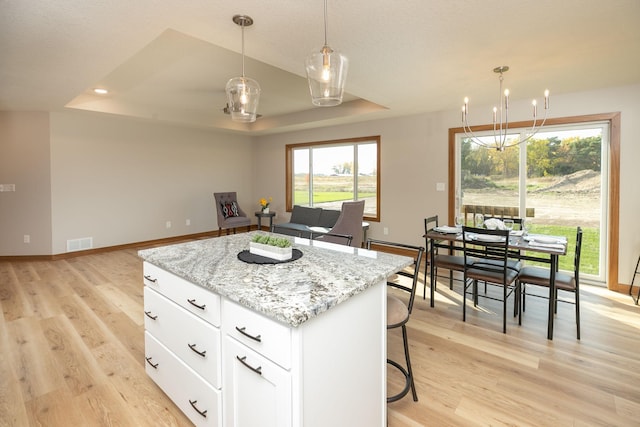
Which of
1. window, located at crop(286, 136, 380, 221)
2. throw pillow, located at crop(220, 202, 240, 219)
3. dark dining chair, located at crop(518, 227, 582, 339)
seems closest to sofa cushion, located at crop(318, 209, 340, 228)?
window, located at crop(286, 136, 380, 221)

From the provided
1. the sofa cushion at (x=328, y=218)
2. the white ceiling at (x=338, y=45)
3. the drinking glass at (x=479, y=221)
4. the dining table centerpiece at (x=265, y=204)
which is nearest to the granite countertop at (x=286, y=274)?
the white ceiling at (x=338, y=45)

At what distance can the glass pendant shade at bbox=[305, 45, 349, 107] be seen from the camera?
1822mm

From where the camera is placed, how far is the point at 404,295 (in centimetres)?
363

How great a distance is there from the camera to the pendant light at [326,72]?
1.82 metres

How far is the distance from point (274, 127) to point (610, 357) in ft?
19.2

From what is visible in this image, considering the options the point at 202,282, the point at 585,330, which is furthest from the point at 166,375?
the point at 585,330

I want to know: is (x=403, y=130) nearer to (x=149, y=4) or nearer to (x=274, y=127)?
(x=274, y=127)

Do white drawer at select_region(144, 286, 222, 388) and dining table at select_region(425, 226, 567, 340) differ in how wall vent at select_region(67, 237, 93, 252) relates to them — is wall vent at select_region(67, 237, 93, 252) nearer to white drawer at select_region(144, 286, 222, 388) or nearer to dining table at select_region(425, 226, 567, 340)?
white drawer at select_region(144, 286, 222, 388)

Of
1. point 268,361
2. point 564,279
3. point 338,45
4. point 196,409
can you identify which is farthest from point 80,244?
point 564,279

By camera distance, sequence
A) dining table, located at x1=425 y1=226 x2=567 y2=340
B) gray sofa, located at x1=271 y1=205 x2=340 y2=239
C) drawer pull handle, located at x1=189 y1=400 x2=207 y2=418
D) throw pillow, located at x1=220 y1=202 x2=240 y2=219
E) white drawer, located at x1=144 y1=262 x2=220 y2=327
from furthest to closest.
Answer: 1. throw pillow, located at x1=220 y1=202 x2=240 y2=219
2. gray sofa, located at x1=271 y1=205 x2=340 y2=239
3. dining table, located at x1=425 y1=226 x2=567 y2=340
4. drawer pull handle, located at x1=189 y1=400 x2=207 y2=418
5. white drawer, located at x1=144 y1=262 x2=220 y2=327

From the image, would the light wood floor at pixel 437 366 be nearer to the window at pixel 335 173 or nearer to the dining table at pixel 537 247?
the dining table at pixel 537 247

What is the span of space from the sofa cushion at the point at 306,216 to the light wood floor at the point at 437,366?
3025 mm

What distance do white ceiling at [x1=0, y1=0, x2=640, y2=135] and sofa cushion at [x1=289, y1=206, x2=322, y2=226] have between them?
2.41 meters

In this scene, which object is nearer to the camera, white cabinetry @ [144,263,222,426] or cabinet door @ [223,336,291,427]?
cabinet door @ [223,336,291,427]
